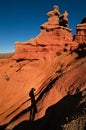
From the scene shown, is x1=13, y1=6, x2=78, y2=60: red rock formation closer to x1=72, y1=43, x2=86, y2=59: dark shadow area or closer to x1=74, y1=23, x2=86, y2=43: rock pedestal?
x1=74, y1=23, x2=86, y2=43: rock pedestal

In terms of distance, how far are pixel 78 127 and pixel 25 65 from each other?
29386 millimetres

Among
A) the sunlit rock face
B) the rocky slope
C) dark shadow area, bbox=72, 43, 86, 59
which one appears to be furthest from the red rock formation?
dark shadow area, bbox=72, 43, 86, 59

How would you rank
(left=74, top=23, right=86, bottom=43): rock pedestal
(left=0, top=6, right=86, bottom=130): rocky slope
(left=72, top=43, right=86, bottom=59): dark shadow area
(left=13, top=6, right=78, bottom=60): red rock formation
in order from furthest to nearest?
(left=13, top=6, right=78, bottom=60): red rock formation < (left=74, top=23, right=86, bottom=43): rock pedestal < (left=72, top=43, right=86, bottom=59): dark shadow area < (left=0, top=6, right=86, bottom=130): rocky slope

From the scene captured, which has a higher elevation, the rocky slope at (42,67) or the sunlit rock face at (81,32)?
the sunlit rock face at (81,32)

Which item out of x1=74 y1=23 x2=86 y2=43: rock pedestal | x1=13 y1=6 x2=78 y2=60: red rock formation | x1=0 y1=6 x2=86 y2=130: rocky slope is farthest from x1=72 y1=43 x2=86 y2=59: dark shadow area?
x1=13 y1=6 x2=78 y2=60: red rock formation

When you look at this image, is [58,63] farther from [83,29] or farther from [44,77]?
[83,29]

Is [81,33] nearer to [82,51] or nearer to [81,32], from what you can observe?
[81,32]

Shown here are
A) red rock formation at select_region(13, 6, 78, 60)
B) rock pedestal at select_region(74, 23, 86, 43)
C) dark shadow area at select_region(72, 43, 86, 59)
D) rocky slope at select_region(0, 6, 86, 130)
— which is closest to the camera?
rocky slope at select_region(0, 6, 86, 130)

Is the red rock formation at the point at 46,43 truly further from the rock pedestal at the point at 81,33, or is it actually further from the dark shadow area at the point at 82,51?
the dark shadow area at the point at 82,51

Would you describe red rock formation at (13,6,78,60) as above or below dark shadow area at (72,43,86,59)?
above

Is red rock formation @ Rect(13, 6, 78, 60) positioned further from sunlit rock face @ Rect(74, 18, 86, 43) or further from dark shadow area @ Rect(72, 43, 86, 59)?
dark shadow area @ Rect(72, 43, 86, 59)

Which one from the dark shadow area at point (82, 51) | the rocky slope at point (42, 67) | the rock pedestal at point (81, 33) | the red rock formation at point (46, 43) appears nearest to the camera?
the rocky slope at point (42, 67)

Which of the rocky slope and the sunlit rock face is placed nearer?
the rocky slope

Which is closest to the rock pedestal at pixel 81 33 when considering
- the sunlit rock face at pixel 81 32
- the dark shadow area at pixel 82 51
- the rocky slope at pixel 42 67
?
the sunlit rock face at pixel 81 32
